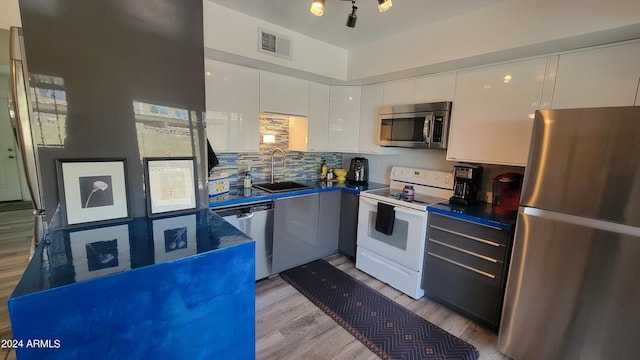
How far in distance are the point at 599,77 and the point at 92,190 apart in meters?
3.07

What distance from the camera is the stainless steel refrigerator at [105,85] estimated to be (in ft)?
4.05

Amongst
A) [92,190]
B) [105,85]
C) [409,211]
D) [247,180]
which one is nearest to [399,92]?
[409,211]

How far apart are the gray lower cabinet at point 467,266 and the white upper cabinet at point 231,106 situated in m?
1.88

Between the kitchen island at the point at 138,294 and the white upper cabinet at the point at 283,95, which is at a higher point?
the white upper cabinet at the point at 283,95

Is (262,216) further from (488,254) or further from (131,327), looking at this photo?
(488,254)

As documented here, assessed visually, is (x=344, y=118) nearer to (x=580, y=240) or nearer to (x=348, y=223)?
(x=348, y=223)

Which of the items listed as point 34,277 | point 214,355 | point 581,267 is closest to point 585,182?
point 581,267

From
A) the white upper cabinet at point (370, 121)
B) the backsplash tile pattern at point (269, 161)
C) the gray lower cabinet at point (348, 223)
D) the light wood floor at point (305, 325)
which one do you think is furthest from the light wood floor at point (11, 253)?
the white upper cabinet at point (370, 121)

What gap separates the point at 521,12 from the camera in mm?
1822

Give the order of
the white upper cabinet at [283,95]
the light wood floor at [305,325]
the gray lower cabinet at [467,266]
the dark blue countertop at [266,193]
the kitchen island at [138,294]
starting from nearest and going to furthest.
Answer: the kitchen island at [138,294] → the light wood floor at [305,325] → the gray lower cabinet at [467,266] → the dark blue countertop at [266,193] → the white upper cabinet at [283,95]

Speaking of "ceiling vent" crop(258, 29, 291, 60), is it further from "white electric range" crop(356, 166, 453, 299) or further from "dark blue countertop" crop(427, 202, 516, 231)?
"dark blue countertop" crop(427, 202, 516, 231)

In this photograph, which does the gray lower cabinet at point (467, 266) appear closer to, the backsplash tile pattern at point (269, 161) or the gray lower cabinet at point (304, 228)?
the gray lower cabinet at point (304, 228)

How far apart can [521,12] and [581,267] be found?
1.66 m

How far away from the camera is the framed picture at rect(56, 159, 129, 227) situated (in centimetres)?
127
